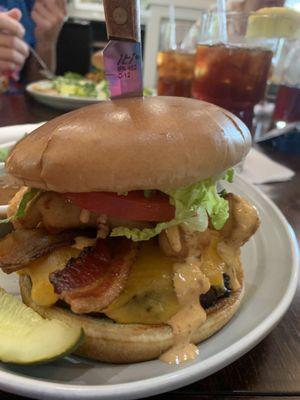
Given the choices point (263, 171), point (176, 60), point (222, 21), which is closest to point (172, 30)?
point (176, 60)

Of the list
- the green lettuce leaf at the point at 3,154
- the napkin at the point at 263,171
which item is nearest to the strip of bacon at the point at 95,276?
the green lettuce leaf at the point at 3,154

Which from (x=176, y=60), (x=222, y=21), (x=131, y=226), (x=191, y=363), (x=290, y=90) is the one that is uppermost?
(x=222, y=21)

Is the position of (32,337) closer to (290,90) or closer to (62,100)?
(62,100)

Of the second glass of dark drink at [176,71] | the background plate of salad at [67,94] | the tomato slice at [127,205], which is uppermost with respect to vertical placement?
the tomato slice at [127,205]

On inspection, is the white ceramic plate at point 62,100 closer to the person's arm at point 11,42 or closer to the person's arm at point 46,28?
the person's arm at point 11,42

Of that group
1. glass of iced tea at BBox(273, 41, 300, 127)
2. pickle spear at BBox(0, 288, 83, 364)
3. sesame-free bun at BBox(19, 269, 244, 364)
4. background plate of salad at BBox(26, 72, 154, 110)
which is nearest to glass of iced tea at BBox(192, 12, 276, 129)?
glass of iced tea at BBox(273, 41, 300, 127)

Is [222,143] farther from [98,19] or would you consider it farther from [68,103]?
[98,19]
